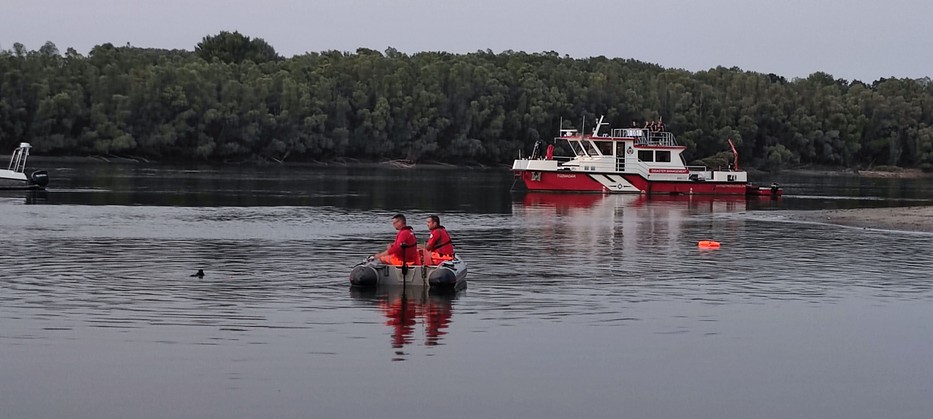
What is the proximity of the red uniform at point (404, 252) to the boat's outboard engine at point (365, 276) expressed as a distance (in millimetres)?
486

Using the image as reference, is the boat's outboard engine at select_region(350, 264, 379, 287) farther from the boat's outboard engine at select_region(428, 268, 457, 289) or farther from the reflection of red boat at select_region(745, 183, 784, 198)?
the reflection of red boat at select_region(745, 183, 784, 198)

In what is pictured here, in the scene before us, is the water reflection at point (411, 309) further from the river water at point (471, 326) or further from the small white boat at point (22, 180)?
the small white boat at point (22, 180)

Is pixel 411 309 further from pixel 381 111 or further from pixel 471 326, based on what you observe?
pixel 381 111

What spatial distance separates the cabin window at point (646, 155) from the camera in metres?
92.3

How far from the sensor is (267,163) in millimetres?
159250

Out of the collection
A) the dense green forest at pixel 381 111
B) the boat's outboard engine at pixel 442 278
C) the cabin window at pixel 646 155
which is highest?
the dense green forest at pixel 381 111

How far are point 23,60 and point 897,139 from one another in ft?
396

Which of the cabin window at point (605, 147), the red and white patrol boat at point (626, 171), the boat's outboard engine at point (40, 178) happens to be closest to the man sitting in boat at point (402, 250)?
the boat's outboard engine at point (40, 178)

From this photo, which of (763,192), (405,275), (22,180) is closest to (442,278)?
(405,275)

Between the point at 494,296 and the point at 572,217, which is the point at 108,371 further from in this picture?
the point at 572,217

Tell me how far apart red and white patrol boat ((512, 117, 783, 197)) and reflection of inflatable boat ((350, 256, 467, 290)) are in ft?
193

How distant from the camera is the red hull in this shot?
91062mm

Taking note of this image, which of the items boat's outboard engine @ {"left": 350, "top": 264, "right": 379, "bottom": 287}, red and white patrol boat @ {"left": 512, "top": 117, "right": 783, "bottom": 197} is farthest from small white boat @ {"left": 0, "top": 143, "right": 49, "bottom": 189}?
boat's outboard engine @ {"left": 350, "top": 264, "right": 379, "bottom": 287}

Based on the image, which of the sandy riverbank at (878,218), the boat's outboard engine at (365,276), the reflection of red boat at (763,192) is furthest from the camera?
the reflection of red boat at (763,192)
